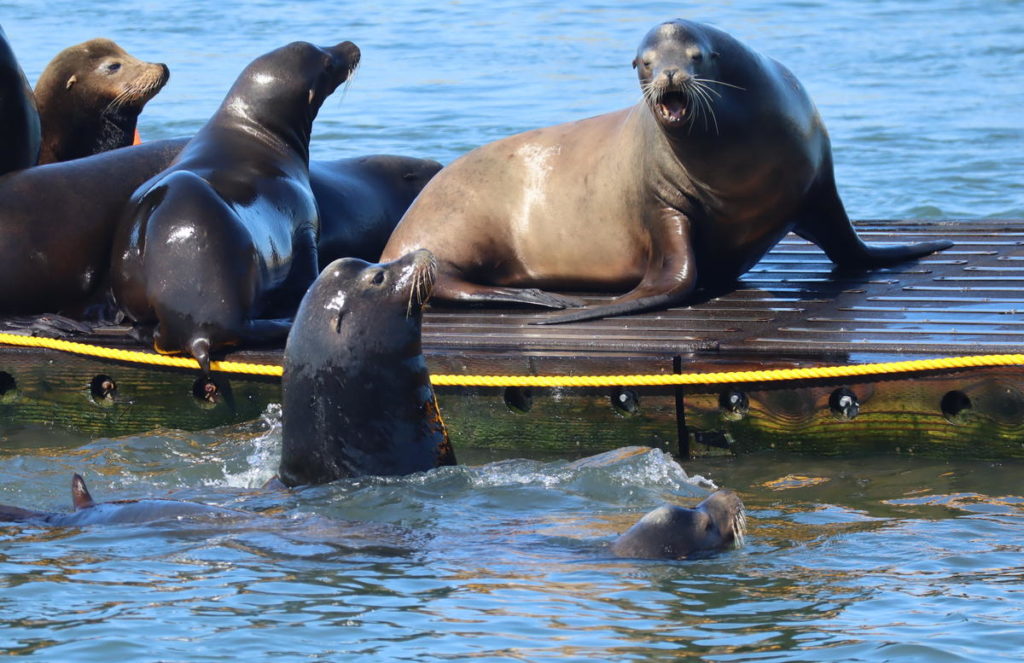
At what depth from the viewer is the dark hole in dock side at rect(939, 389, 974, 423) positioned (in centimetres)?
620

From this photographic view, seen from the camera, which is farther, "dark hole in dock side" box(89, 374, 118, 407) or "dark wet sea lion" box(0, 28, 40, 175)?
"dark wet sea lion" box(0, 28, 40, 175)

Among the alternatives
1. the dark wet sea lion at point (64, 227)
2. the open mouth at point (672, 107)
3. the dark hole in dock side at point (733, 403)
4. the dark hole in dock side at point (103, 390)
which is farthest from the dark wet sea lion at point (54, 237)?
the dark hole in dock side at point (733, 403)

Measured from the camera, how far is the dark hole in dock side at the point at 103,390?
287 inches

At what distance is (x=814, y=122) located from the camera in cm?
745

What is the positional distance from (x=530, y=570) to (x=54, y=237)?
12.4ft

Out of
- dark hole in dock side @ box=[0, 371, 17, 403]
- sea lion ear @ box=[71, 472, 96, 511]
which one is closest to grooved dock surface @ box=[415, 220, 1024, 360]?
sea lion ear @ box=[71, 472, 96, 511]

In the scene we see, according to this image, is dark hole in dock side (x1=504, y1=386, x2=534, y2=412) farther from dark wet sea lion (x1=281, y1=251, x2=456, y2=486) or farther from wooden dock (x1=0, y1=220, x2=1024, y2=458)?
dark wet sea lion (x1=281, y1=251, x2=456, y2=486)

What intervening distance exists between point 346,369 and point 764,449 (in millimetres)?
1734

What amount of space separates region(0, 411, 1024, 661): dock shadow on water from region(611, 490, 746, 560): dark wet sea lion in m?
0.04

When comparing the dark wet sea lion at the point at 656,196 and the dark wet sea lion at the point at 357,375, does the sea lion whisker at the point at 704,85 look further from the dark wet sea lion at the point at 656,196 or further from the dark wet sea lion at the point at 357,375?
the dark wet sea lion at the point at 357,375

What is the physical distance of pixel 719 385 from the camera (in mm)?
6418

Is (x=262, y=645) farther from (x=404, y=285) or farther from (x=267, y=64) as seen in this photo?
(x=267, y=64)

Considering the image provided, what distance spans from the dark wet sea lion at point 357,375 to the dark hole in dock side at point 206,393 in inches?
49.6

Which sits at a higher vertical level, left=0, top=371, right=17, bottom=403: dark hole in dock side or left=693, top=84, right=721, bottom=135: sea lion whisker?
left=693, top=84, right=721, bottom=135: sea lion whisker
